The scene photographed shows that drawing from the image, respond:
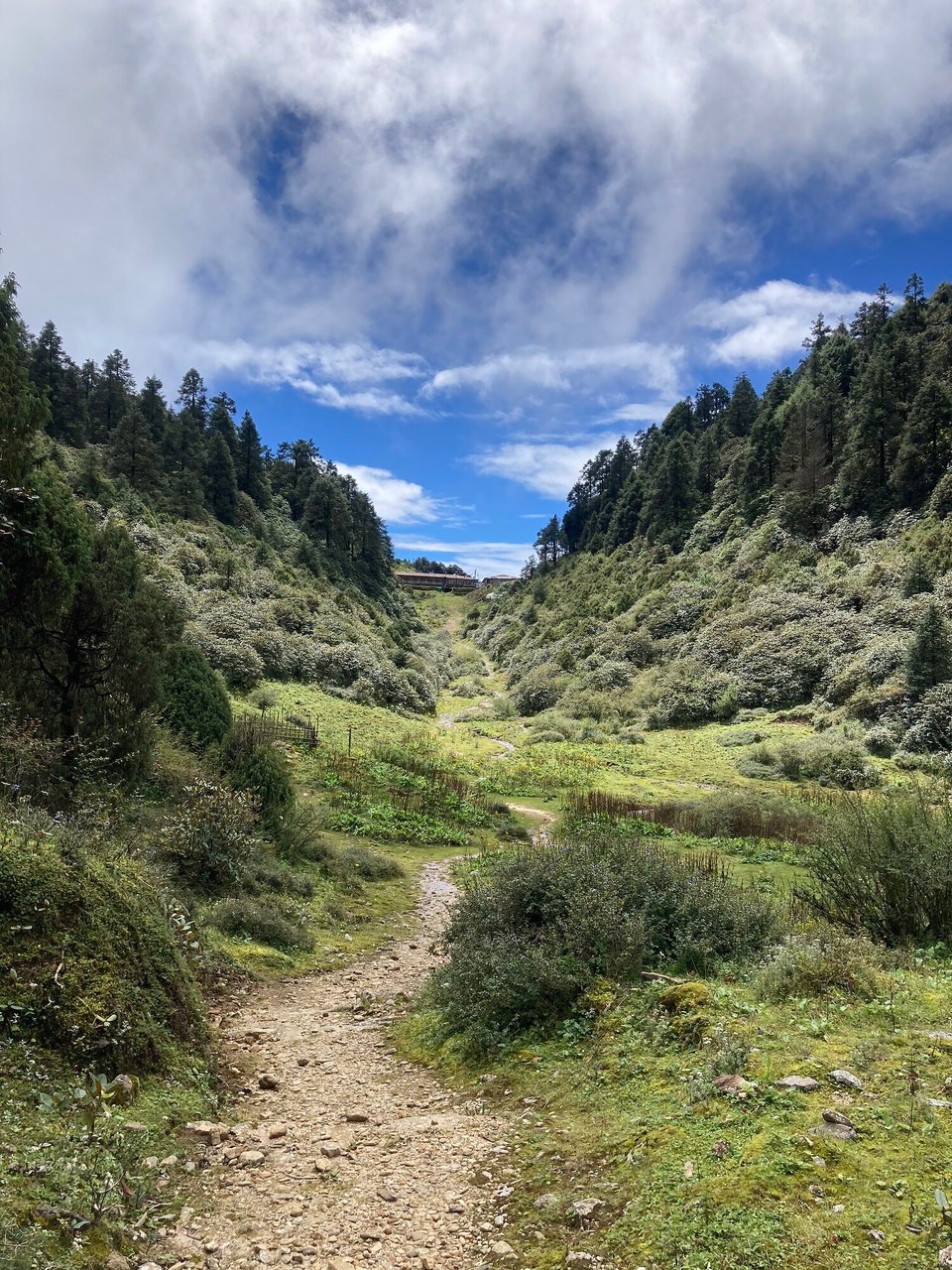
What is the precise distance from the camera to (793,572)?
52375 mm

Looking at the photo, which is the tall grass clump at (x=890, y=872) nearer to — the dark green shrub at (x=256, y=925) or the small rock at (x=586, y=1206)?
the small rock at (x=586, y=1206)

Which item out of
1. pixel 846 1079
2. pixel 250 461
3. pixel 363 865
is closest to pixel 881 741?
pixel 363 865

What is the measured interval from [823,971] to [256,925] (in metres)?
7.21

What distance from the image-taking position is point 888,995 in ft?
16.6

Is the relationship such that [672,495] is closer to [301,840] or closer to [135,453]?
[135,453]

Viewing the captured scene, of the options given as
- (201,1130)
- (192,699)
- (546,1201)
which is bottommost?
(201,1130)

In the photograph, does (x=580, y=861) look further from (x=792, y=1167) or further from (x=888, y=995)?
(x=792, y=1167)

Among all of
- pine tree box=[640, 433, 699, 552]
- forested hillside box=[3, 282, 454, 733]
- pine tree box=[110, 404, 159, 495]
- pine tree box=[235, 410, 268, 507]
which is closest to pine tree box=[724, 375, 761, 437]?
pine tree box=[640, 433, 699, 552]

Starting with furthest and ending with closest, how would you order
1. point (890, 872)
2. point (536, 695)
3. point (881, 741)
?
point (536, 695) → point (881, 741) → point (890, 872)

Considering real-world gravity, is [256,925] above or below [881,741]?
below

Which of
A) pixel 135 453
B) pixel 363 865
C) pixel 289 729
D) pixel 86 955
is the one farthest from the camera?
pixel 135 453

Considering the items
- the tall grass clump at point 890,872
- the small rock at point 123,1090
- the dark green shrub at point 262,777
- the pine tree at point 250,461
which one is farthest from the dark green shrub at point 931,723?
the pine tree at point 250,461

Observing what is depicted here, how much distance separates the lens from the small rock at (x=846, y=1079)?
154 inches

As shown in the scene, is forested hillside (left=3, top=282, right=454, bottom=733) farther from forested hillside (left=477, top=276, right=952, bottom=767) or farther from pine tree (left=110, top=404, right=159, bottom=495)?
forested hillside (left=477, top=276, right=952, bottom=767)
